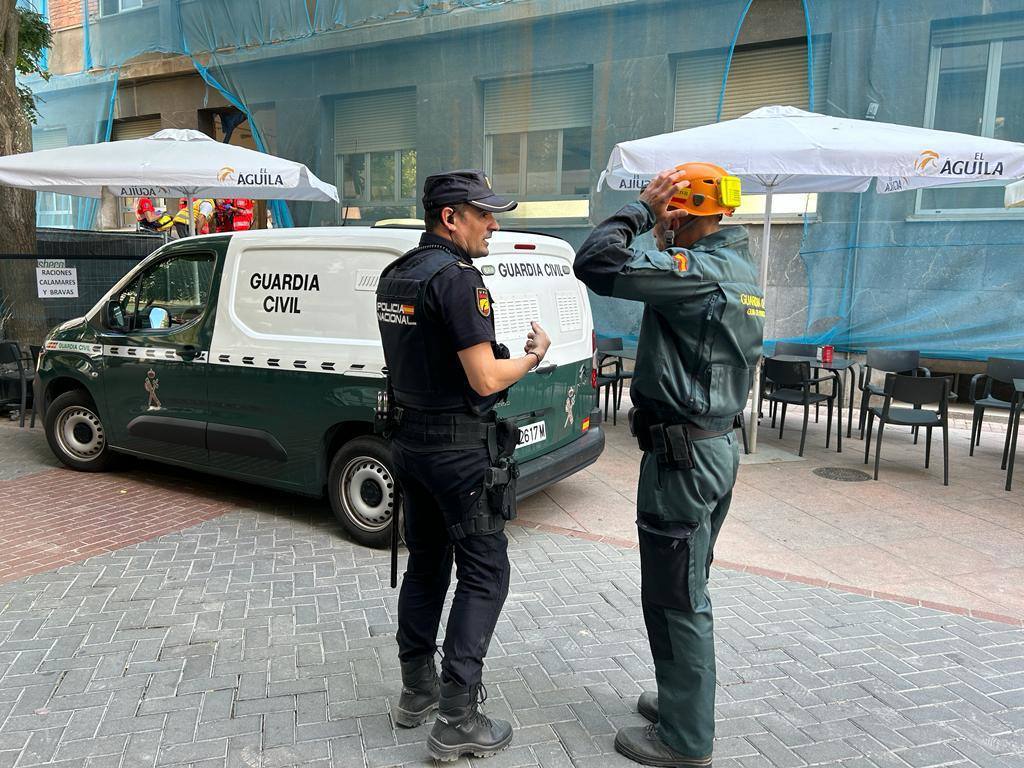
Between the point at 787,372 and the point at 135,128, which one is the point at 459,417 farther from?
the point at 135,128

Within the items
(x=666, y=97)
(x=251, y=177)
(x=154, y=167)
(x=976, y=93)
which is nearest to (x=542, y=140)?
(x=666, y=97)

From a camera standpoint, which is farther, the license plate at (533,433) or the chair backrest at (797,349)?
the chair backrest at (797,349)

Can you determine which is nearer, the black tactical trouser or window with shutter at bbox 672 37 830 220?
the black tactical trouser

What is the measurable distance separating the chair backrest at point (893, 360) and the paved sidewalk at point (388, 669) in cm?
439

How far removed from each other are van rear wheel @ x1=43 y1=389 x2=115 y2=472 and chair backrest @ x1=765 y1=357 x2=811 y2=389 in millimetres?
6078

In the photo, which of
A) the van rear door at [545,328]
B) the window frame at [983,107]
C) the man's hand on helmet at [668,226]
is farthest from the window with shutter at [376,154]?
the man's hand on helmet at [668,226]

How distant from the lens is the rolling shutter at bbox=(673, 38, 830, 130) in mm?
10211

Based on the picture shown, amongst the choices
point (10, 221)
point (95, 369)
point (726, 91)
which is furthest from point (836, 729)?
point (10, 221)

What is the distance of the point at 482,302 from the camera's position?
8.91 ft

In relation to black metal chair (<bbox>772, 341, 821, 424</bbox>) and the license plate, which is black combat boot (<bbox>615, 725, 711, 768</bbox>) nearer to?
the license plate

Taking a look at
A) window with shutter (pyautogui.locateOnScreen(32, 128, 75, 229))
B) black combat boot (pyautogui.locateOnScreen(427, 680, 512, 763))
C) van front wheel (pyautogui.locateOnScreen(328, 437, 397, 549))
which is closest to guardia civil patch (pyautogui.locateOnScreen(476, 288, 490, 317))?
black combat boot (pyautogui.locateOnScreen(427, 680, 512, 763))

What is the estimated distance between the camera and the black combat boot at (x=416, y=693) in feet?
9.89

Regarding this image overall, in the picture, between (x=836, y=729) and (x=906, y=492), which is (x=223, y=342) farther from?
(x=906, y=492)

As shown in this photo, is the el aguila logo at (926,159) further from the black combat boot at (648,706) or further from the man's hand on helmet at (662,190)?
the black combat boot at (648,706)
